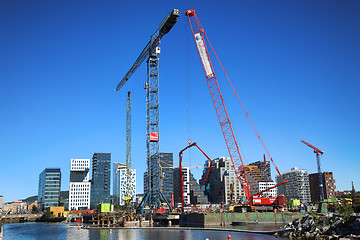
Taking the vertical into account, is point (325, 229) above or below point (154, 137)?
below

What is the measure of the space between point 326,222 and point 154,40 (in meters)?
92.4

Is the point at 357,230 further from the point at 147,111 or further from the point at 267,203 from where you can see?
the point at 147,111

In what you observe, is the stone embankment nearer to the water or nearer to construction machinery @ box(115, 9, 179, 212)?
the water

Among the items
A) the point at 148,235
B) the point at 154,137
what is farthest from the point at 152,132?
the point at 148,235

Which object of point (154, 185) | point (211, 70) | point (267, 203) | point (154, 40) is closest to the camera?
point (267, 203)

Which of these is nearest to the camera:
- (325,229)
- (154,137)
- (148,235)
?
(325,229)

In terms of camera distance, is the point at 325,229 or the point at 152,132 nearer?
the point at 325,229

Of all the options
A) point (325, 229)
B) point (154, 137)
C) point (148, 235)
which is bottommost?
point (148, 235)

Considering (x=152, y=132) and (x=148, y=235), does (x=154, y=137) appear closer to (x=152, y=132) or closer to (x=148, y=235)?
(x=152, y=132)

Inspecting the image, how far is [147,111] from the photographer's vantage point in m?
134

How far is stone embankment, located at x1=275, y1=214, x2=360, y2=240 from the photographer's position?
43.9 metres

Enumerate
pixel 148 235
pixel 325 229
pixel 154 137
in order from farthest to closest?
pixel 154 137
pixel 148 235
pixel 325 229

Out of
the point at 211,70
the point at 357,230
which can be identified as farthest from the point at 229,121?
the point at 357,230

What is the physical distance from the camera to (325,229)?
163 feet
